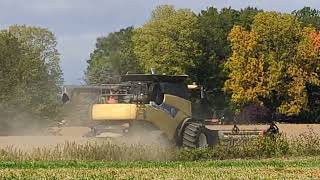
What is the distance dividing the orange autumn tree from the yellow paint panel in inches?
2255

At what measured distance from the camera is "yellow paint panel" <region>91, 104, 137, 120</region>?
83.6 feet

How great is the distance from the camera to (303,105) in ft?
268

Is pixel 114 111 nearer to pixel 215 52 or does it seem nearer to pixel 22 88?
pixel 22 88

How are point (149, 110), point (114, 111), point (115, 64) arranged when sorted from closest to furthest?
point (149, 110) → point (114, 111) → point (115, 64)

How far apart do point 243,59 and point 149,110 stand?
59555 mm

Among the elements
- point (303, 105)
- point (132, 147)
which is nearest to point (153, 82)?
point (132, 147)

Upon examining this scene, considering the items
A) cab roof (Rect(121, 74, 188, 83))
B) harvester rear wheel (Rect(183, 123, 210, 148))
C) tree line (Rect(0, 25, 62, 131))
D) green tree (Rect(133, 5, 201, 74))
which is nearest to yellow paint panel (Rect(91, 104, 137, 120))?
cab roof (Rect(121, 74, 188, 83))

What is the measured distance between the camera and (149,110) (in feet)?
84.4

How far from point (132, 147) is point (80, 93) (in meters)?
6.50

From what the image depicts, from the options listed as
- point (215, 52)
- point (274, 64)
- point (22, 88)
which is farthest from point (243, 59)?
point (22, 88)

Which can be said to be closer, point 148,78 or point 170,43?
point 148,78

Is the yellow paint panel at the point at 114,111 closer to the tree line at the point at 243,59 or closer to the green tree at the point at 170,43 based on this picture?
the tree line at the point at 243,59

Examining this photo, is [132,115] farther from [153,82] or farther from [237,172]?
[237,172]

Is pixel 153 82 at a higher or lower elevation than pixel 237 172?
higher
